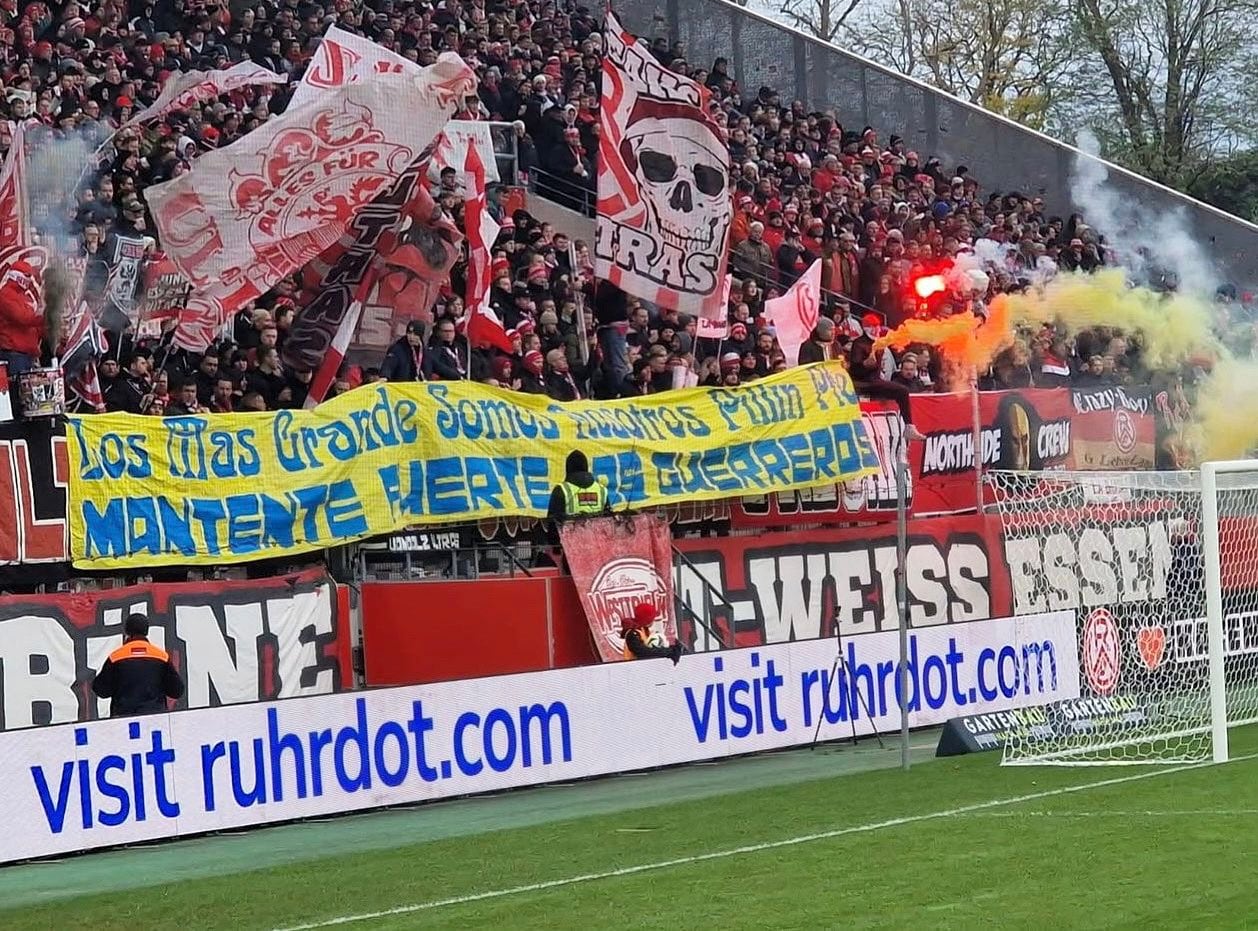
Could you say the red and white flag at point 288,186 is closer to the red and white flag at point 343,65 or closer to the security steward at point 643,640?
the red and white flag at point 343,65

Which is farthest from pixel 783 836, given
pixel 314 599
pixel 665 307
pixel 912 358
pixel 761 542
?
pixel 912 358

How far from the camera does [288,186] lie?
17297 mm

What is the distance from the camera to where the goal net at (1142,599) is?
50.9 ft

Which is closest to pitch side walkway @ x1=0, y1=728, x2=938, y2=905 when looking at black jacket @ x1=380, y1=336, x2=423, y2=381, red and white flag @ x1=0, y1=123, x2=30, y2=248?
black jacket @ x1=380, y1=336, x2=423, y2=381

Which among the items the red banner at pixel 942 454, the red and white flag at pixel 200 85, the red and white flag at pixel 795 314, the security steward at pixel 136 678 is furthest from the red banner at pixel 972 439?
the security steward at pixel 136 678

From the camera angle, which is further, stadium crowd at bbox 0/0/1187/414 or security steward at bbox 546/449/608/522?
stadium crowd at bbox 0/0/1187/414

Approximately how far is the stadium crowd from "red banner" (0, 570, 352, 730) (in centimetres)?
175

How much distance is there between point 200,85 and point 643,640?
23.1 feet

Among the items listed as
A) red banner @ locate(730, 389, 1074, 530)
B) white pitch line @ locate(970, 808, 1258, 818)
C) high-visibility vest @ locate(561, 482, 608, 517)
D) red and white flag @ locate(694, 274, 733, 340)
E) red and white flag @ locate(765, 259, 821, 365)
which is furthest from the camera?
red and white flag @ locate(765, 259, 821, 365)

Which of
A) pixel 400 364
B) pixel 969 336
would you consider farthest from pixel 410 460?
pixel 969 336

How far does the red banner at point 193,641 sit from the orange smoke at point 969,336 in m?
9.22

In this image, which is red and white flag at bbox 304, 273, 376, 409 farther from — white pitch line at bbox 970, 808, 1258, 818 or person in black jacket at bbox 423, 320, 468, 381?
white pitch line at bbox 970, 808, 1258, 818

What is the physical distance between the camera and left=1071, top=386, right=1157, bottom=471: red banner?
2242 cm

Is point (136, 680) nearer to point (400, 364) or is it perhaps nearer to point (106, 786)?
point (106, 786)
